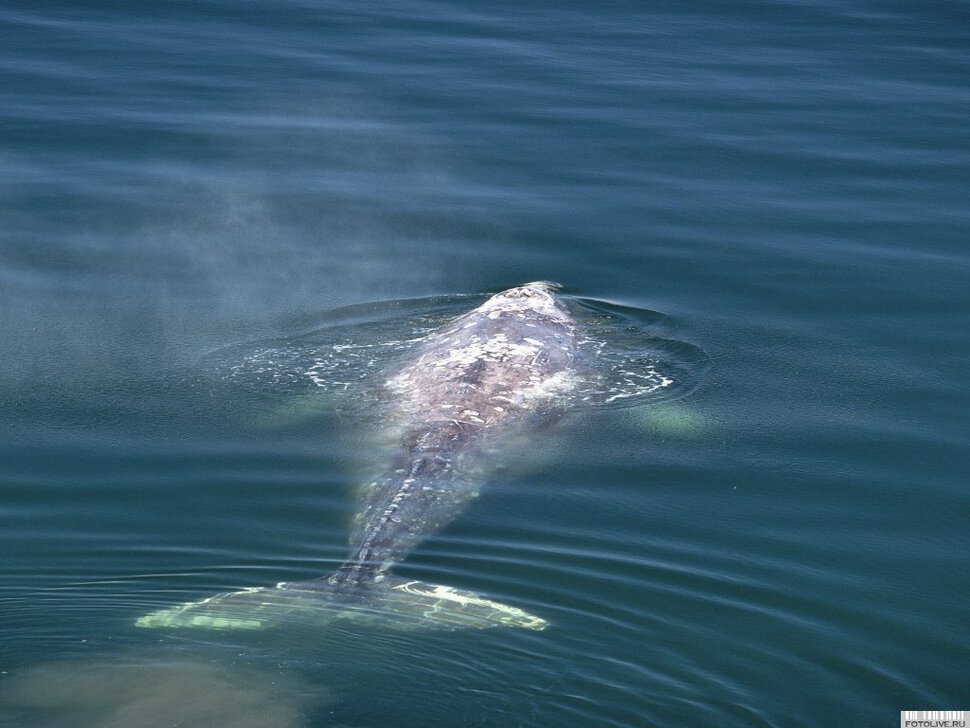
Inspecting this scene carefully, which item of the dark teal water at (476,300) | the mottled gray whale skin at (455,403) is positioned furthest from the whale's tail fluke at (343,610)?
the mottled gray whale skin at (455,403)

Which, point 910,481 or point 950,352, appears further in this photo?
point 950,352

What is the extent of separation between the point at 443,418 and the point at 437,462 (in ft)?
4.42

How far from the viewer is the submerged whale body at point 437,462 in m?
13.8

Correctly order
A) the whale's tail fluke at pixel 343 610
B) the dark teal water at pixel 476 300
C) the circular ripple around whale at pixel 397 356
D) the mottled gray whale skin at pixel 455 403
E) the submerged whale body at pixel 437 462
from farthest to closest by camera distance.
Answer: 1. the circular ripple around whale at pixel 397 356
2. the mottled gray whale skin at pixel 455 403
3. the submerged whale body at pixel 437 462
4. the whale's tail fluke at pixel 343 610
5. the dark teal water at pixel 476 300

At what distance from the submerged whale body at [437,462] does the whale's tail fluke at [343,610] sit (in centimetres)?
1

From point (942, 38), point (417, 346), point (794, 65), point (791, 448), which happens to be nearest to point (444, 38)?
point (794, 65)

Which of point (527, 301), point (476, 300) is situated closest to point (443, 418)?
point (527, 301)

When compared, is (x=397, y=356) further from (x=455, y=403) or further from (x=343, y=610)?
(x=343, y=610)

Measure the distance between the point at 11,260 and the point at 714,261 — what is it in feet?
45.3

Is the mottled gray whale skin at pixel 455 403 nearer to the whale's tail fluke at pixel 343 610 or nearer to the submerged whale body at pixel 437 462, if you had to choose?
the submerged whale body at pixel 437 462

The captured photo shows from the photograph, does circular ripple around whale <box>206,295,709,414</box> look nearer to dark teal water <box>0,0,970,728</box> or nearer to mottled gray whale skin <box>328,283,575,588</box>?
dark teal water <box>0,0,970,728</box>

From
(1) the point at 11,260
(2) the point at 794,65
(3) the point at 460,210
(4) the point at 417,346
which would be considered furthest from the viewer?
(2) the point at 794,65

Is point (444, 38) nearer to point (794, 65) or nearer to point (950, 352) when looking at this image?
point (794, 65)

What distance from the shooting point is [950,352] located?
22078 millimetres
